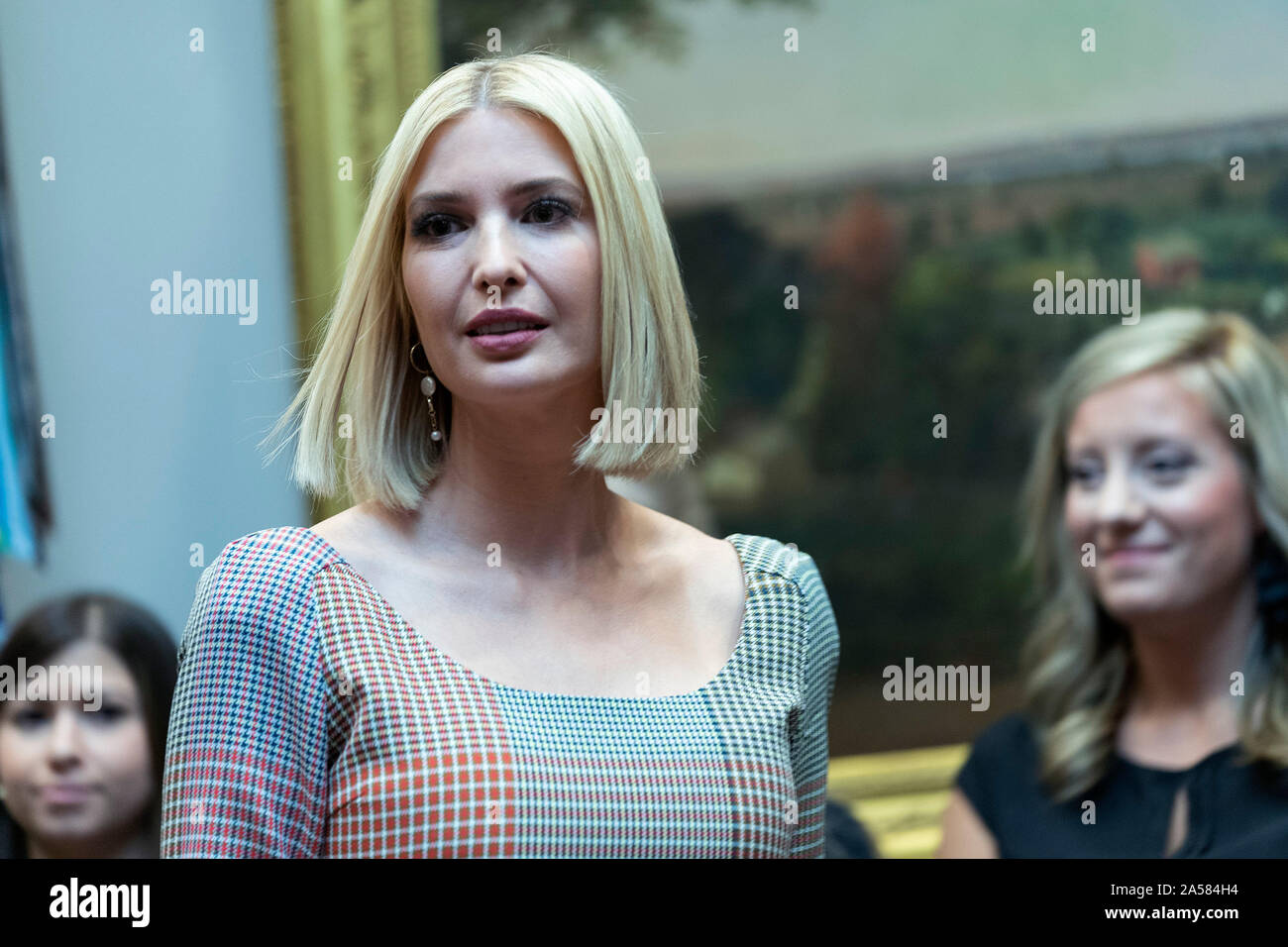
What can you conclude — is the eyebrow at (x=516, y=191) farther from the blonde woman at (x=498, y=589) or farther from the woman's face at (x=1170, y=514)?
the woman's face at (x=1170, y=514)

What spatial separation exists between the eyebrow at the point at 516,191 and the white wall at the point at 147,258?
96cm

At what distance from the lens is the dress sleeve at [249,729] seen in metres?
1.24

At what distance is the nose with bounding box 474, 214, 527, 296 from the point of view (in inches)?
52.9

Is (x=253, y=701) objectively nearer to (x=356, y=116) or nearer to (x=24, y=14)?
(x=356, y=116)

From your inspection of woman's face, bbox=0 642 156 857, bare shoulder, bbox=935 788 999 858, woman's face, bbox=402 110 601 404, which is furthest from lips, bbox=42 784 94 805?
bare shoulder, bbox=935 788 999 858

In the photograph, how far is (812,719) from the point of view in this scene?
153 centimetres

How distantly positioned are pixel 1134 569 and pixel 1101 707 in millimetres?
198

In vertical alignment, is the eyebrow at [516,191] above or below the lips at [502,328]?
above

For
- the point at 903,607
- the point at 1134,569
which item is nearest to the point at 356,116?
the point at 903,607

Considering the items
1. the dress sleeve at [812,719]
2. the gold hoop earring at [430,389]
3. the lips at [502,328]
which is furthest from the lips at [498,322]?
the dress sleeve at [812,719]

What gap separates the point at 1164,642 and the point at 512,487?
3.30 feet

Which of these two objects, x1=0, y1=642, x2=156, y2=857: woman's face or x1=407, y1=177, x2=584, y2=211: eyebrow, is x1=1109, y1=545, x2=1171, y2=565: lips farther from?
x1=0, y1=642, x2=156, y2=857: woman's face
